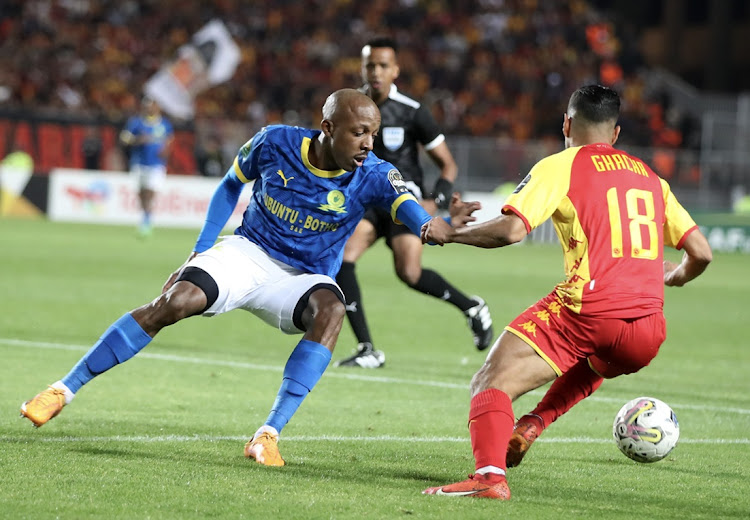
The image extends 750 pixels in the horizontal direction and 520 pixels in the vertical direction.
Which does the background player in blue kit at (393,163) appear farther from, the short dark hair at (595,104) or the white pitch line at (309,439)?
the short dark hair at (595,104)

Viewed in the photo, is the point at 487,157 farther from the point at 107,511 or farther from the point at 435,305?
the point at 107,511

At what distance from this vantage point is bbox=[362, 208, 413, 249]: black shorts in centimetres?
927

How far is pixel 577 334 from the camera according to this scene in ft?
16.6

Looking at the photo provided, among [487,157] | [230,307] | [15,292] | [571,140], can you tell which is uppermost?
[571,140]

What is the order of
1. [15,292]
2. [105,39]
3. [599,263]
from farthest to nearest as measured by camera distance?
[105,39] → [15,292] → [599,263]

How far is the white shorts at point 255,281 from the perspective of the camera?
571cm

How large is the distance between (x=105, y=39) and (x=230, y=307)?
85.2ft

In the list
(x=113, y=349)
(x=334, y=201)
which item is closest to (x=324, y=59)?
(x=334, y=201)

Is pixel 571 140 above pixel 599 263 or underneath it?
above

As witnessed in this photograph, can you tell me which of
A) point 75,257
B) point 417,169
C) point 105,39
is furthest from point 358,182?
point 105,39

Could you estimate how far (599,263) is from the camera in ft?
16.5

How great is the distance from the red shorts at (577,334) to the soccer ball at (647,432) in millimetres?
483

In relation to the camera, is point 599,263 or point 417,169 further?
point 417,169

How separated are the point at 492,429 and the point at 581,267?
0.79 meters
